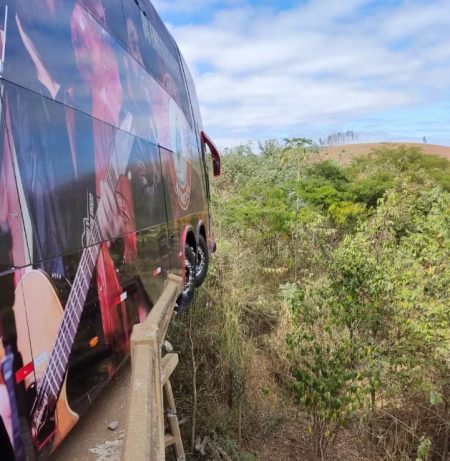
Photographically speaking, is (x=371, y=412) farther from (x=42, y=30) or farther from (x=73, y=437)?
(x=42, y=30)

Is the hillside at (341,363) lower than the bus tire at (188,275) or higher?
lower

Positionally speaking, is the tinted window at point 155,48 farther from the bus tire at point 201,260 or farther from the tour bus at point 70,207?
the bus tire at point 201,260

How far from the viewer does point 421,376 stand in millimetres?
7582

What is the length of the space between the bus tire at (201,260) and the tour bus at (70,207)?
281 centimetres

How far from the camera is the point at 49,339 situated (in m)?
2.47

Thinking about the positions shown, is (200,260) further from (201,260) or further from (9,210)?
(9,210)

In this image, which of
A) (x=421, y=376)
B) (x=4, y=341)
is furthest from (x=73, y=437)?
(x=421, y=376)

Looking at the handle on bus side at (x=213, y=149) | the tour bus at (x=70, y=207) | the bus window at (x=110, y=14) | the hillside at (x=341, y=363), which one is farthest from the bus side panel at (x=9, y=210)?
the handle on bus side at (x=213, y=149)

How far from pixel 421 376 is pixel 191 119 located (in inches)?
211

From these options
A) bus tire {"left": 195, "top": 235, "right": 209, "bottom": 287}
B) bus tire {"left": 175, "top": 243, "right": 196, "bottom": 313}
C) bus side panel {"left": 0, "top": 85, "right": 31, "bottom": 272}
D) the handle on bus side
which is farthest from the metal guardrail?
the handle on bus side

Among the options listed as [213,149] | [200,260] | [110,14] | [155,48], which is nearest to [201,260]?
[200,260]

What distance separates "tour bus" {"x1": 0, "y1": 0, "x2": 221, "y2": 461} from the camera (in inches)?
87.1

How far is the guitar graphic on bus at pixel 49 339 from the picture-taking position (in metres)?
2.28

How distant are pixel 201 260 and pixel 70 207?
5.17 meters
